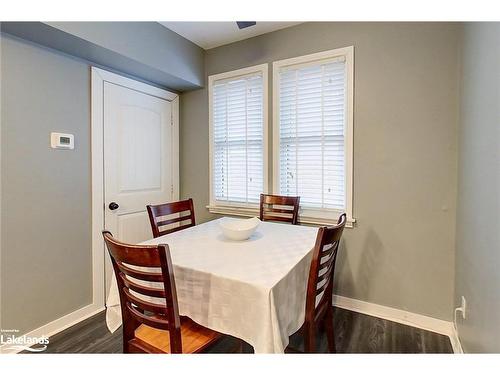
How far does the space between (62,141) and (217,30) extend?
5.56ft

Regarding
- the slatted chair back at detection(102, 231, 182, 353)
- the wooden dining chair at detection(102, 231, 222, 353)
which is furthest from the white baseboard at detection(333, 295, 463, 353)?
the slatted chair back at detection(102, 231, 182, 353)

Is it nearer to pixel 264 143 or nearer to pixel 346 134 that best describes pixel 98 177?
pixel 264 143

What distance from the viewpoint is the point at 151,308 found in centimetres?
101

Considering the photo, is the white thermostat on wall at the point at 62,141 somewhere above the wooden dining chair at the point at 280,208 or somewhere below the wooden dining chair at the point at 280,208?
above

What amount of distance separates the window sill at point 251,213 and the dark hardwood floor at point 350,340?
0.77m

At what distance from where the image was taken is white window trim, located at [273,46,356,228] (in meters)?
2.09

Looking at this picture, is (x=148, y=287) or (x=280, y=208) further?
(x=280, y=208)

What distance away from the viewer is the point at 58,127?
74.3 inches

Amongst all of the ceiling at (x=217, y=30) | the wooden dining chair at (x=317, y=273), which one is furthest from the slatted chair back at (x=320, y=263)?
the ceiling at (x=217, y=30)

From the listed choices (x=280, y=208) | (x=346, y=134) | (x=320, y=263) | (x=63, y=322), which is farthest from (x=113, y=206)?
(x=346, y=134)

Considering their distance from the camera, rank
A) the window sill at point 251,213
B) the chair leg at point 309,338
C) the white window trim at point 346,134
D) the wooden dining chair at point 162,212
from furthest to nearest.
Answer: the window sill at point 251,213 < the white window trim at point 346,134 < the wooden dining chair at point 162,212 < the chair leg at point 309,338

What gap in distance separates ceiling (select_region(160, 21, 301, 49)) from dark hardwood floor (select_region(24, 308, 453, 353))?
102 inches

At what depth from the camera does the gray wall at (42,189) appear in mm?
1644

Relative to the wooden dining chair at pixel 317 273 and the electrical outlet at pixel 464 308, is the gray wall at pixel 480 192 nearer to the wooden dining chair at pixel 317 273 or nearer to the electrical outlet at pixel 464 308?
the electrical outlet at pixel 464 308
